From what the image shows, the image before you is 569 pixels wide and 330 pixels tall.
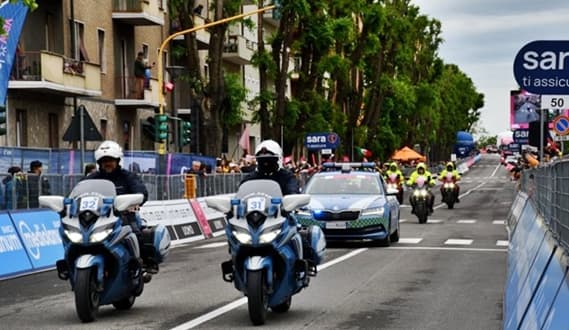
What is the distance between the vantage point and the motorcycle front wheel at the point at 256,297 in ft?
35.2

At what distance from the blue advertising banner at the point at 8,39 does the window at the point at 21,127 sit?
36.9 ft

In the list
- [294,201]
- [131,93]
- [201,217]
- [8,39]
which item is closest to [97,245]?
[294,201]

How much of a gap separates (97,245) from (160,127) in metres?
22.7

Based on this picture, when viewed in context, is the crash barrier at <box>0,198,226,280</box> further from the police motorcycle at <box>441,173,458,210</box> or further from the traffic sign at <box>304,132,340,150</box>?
the traffic sign at <box>304,132,340,150</box>

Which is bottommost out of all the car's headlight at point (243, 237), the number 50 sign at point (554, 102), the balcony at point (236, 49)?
the car's headlight at point (243, 237)

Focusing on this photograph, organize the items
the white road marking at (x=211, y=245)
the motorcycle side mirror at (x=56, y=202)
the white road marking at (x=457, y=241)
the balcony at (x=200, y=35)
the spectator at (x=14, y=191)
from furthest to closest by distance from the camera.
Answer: the balcony at (x=200, y=35) → the white road marking at (x=457, y=241) → the white road marking at (x=211, y=245) → the spectator at (x=14, y=191) → the motorcycle side mirror at (x=56, y=202)

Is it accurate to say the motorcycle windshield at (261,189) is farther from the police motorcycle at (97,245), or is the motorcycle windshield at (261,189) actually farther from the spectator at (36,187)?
the spectator at (36,187)

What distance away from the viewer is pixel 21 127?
118ft

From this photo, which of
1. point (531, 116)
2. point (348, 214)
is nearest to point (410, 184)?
point (348, 214)

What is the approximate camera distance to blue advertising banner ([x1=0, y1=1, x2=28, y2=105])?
21172mm

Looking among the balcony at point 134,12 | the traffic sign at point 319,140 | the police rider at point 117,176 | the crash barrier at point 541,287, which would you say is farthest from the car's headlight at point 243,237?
the traffic sign at point 319,140

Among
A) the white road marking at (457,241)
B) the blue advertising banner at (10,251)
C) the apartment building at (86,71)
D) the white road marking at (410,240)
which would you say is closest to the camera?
the blue advertising banner at (10,251)

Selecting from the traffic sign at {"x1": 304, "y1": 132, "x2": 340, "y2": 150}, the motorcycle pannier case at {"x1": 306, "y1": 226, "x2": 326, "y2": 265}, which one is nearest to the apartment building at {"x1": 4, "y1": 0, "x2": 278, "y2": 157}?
the traffic sign at {"x1": 304, "y1": 132, "x2": 340, "y2": 150}

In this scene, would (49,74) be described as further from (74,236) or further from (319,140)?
(74,236)
